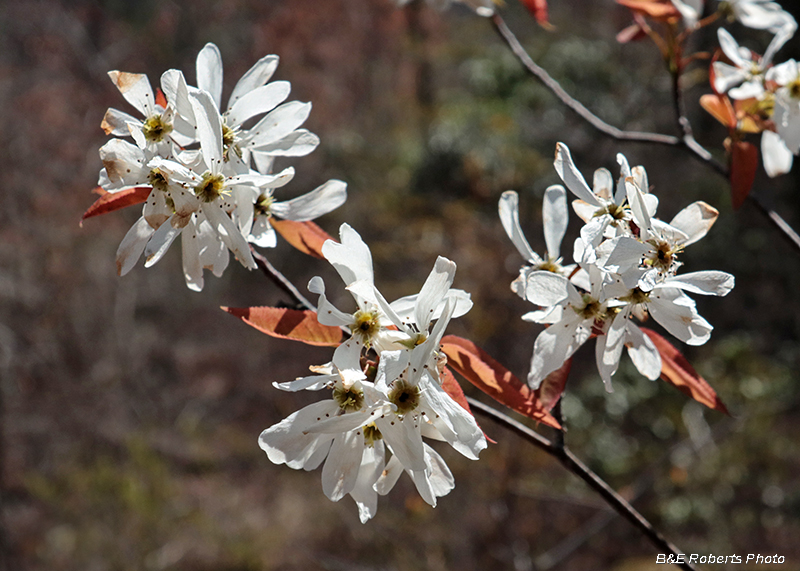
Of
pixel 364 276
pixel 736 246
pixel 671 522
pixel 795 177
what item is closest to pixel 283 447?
pixel 364 276

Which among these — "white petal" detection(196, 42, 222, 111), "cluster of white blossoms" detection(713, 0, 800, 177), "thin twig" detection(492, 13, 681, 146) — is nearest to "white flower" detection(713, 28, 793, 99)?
"cluster of white blossoms" detection(713, 0, 800, 177)

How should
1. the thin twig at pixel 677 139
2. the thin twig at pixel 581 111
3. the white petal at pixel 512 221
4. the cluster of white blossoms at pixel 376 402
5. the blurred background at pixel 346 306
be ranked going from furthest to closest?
the blurred background at pixel 346 306
the thin twig at pixel 581 111
the thin twig at pixel 677 139
the white petal at pixel 512 221
the cluster of white blossoms at pixel 376 402

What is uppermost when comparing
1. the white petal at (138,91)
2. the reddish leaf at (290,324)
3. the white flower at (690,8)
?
the white petal at (138,91)

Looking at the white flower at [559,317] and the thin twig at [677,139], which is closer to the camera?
the white flower at [559,317]

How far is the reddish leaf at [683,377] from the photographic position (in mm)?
571

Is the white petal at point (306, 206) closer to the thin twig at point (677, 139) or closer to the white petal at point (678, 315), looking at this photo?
the white petal at point (678, 315)

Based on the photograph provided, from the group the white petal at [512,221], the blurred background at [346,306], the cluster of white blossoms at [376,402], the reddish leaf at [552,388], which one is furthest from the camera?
the blurred background at [346,306]

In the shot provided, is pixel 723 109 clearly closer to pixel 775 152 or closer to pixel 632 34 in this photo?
pixel 775 152

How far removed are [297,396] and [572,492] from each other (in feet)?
5.28

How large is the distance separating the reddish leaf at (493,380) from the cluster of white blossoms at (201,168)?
0.19m

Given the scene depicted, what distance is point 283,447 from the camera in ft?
1.57

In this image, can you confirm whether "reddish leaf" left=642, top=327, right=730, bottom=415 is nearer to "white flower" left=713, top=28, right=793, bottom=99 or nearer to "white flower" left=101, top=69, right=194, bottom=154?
"white flower" left=713, top=28, right=793, bottom=99

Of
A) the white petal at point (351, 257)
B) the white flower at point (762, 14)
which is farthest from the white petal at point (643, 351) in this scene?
the white flower at point (762, 14)

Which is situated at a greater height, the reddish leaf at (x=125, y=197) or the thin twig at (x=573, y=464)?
the reddish leaf at (x=125, y=197)
